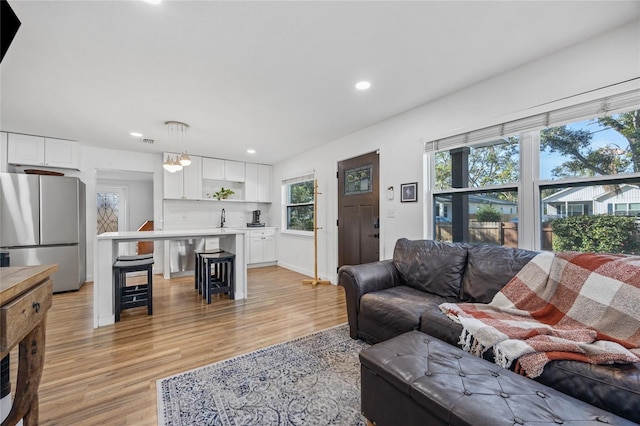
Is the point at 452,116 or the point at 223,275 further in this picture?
the point at 223,275

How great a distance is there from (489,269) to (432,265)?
0.46 meters

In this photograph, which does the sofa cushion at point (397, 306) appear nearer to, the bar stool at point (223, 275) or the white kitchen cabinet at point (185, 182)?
the bar stool at point (223, 275)

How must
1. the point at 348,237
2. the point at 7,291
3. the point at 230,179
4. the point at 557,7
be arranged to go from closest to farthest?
the point at 7,291 → the point at 557,7 → the point at 348,237 → the point at 230,179

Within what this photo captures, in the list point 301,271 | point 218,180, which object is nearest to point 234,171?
point 218,180

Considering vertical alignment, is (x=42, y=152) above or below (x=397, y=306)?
above

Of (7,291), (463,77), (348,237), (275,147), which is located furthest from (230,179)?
(7,291)

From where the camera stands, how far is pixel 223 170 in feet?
18.9

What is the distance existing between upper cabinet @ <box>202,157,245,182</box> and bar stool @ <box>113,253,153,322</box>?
263 centimetres

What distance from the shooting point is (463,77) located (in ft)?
8.11

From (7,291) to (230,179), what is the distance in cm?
513

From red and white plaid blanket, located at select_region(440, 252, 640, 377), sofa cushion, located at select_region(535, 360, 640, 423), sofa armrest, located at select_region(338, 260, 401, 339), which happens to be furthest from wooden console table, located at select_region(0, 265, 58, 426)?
sofa cushion, located at select_region(535, 360, 640, 423)

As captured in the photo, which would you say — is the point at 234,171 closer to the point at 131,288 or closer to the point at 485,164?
the point at 131,288

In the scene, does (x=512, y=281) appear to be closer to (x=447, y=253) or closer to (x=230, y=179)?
(x=447, y=253)

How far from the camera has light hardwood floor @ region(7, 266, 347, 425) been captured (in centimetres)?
163
